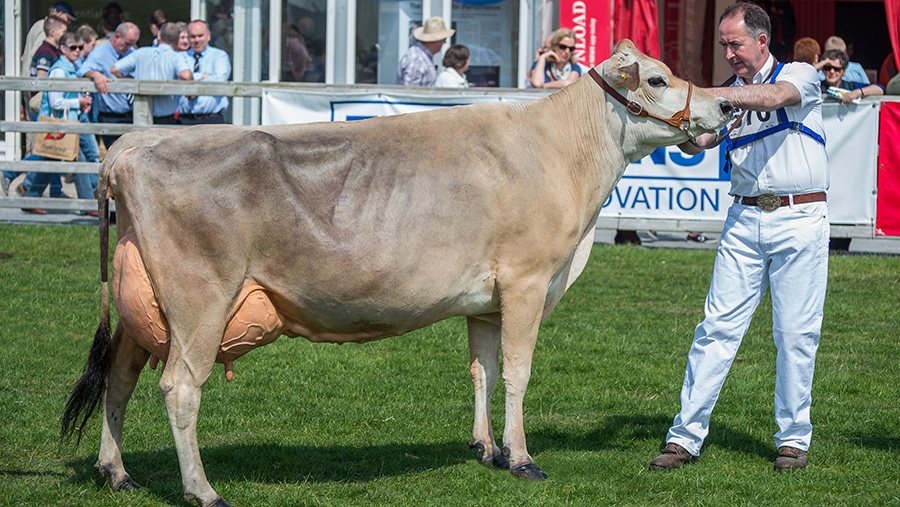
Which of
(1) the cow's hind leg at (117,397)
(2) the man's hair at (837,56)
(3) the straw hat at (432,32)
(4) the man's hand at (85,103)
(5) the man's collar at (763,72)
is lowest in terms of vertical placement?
(1) the cow's hind leg at (117,397)

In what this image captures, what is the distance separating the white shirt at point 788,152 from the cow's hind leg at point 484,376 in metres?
1.66

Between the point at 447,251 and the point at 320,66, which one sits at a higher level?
the point at 320,66

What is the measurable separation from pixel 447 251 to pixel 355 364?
2.88 metres

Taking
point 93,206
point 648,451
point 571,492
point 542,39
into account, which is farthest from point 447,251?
point 542,39

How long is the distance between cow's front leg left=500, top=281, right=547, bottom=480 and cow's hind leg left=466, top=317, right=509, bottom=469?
24cm

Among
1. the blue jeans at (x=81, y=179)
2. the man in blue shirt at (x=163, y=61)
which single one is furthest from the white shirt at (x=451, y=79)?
the blue jeans at (x=81, y=179)

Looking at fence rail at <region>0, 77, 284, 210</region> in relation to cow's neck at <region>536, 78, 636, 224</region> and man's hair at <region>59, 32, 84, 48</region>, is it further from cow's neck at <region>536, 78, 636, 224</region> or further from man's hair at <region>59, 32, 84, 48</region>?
cow's neck at <region>536, 78, 636, 224</region>

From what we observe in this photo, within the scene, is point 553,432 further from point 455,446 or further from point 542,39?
point 542,39

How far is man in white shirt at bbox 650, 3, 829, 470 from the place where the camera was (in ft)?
18.3

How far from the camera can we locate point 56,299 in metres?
9.16

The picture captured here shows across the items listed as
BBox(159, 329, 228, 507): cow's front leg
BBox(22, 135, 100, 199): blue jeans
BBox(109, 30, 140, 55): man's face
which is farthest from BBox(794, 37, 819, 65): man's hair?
BBox(159, 329, 228, 507): cow's front leg

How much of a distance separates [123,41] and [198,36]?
1258 millimetres

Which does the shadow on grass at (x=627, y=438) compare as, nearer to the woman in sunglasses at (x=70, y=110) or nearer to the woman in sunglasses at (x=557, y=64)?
the woman in sunglasses at (x=557, y=64)

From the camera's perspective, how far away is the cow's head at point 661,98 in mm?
5359
